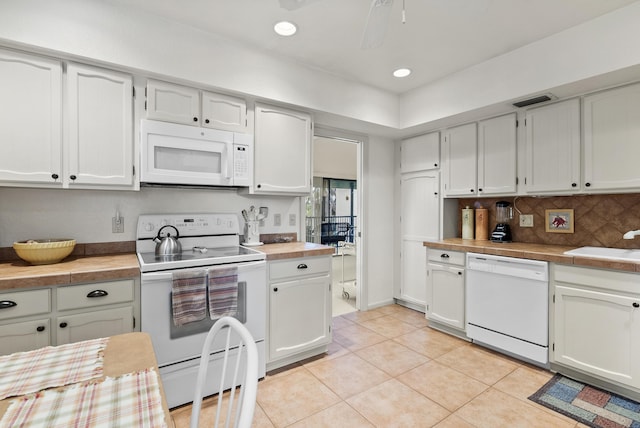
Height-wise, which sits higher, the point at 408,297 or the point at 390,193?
the point at 390,193

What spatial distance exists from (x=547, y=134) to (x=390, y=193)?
175cm

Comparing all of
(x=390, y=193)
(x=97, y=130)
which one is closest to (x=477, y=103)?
(x=390, y=193)

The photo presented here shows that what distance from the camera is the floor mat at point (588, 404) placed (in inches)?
72.9

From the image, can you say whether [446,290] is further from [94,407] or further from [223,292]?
[94,407]

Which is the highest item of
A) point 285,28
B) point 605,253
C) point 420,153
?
point 285,28

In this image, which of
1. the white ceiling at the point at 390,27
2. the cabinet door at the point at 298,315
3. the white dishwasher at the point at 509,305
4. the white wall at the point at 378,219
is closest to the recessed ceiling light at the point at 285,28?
the white ceiling at the point at 390,27

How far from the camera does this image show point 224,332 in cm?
214

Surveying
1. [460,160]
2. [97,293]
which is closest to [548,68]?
[460,160]

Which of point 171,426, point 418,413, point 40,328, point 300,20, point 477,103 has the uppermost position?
point 300,20

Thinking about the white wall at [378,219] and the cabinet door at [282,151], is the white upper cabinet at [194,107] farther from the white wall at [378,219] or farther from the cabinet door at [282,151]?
the white wall at [378,219]

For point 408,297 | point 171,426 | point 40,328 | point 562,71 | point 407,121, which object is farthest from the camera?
point 408,297

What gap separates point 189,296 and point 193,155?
3.41 ft

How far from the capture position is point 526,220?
3.05 m

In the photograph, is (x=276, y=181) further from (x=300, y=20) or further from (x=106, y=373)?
Result: (x=106, y=373)
